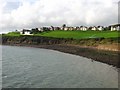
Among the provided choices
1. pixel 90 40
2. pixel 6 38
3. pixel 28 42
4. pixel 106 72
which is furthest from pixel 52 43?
pixel 106 72

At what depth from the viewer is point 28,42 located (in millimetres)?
129375

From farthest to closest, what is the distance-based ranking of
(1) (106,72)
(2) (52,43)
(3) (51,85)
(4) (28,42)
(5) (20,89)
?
1. (4) (28,42)
2. (2) (52,43)
3. (1) (106,72)
4. (3) (51,85)
5. (5) (20,89)

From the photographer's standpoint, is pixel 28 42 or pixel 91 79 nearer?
pixel 91 79

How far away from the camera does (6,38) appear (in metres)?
146

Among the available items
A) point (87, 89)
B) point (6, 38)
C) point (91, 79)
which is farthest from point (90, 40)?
point (87, 89)

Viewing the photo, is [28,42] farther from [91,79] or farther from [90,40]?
[91,79]

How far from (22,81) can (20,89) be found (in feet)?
14.4

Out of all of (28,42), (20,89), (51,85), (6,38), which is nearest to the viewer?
(20,89)

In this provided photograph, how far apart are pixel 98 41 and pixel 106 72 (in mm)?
57577

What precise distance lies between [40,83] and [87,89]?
A: 614 centimetres

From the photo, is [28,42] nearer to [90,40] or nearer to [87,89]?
A: [90,40]

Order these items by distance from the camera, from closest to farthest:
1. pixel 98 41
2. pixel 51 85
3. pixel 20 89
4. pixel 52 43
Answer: pixel 20 89, pixel 51 85, pixel 98 41, pixel 52 43

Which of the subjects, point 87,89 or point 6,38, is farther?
point 6,38

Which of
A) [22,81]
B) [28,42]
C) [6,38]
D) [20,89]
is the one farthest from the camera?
[6,38]
